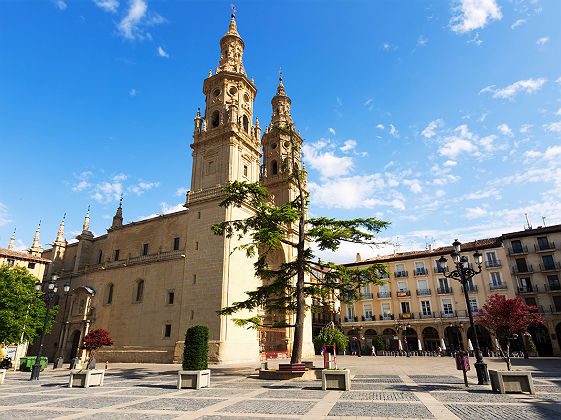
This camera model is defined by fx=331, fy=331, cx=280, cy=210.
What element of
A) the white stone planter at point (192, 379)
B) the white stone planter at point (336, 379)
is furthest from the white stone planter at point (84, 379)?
the white stone planter at point (336, 379)

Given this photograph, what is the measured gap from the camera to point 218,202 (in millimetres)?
28625

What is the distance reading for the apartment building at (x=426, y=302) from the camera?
37.8 m

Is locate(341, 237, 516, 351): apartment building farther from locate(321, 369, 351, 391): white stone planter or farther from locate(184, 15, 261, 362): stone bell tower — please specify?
locate(321, 369, 351, 391): white stone planter

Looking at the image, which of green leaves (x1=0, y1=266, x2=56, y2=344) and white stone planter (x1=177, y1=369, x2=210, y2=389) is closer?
white stone planter (x1=177, y1=369, x2=210, y2=389)

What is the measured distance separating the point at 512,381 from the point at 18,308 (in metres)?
33.8

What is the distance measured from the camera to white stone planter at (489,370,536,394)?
33.2 ft

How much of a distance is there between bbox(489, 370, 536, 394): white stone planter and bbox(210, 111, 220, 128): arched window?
97.3ft

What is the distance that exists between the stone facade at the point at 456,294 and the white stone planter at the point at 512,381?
79.2ft

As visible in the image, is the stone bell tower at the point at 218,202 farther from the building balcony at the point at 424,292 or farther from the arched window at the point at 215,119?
the building balcony at the point at 424,292

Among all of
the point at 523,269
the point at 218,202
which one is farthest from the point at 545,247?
the point at 218,202

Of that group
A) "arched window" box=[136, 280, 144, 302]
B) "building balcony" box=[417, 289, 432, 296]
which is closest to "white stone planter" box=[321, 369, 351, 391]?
"arched window" box=[136, 280, 144, 302]

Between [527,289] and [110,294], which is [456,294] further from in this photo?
[110,294]

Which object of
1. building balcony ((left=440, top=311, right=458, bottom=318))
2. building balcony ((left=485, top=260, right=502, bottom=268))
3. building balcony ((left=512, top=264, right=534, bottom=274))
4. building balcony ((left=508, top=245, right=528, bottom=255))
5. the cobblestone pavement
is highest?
building balcony ((left=508, top=245, right=528, bottom=255))

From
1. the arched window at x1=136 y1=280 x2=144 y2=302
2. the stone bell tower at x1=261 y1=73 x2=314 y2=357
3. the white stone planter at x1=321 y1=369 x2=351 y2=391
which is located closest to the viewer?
the white stone planter at x1=321 y1=369 x2=351 y2=391
